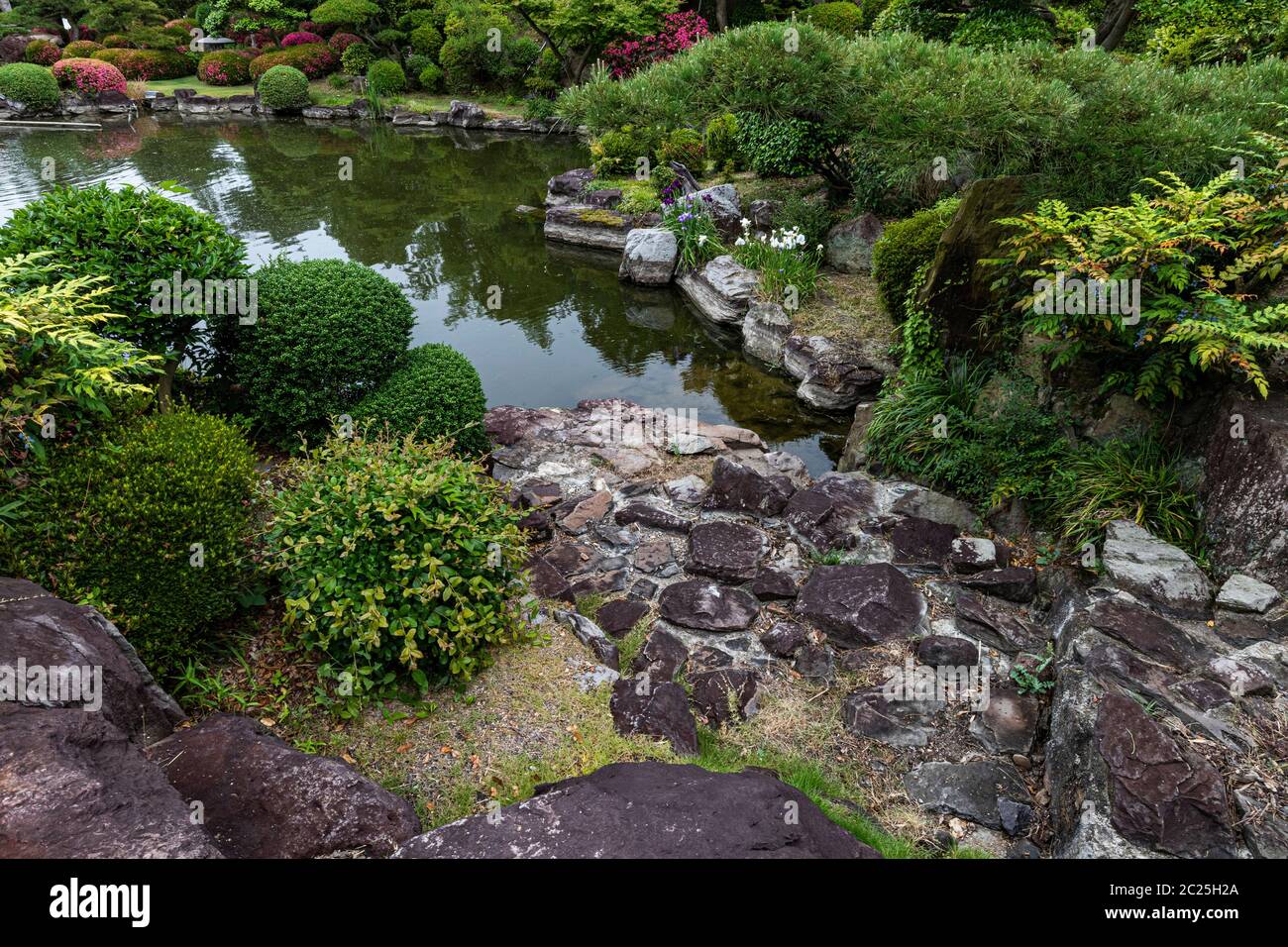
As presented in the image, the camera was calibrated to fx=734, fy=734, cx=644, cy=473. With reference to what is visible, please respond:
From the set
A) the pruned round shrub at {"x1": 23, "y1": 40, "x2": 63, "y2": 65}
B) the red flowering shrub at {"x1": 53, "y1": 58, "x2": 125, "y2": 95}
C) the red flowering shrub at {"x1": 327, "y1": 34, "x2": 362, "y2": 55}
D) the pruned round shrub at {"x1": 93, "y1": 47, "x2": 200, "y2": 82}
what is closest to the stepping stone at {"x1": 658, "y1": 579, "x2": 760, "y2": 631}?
the red flowering shrub at {"x1": 327, "y1": 34, "x2": 362, "y2": 55}

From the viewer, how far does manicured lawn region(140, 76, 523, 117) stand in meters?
26.5

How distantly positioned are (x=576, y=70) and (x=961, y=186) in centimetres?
1892

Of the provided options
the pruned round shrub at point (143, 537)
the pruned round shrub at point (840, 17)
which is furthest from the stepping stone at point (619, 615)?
the pruned round shrub at point (840, 17)

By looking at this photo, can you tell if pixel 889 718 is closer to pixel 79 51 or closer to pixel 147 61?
pixel 147 61

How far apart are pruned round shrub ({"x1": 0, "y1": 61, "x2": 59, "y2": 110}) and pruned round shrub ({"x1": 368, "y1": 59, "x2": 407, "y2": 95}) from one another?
1112 centimetres

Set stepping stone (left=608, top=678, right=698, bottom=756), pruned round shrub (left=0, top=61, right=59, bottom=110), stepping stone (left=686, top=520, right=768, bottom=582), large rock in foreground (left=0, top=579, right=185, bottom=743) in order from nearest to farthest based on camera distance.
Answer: large rock in foreground (left=0, top=579, right=185, bottom=743) → stepping stone (left=608, top=678, right=698, bottom=756) → stepping stone (left=686, top=520, right=768, bottom=582) → pruned round shrub (left=0, top=61, right=59, bottom=110)

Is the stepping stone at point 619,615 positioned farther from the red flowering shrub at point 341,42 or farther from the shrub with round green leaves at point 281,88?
the red flowering shrub at point 341,42

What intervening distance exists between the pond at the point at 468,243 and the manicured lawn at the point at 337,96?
2.11 meters

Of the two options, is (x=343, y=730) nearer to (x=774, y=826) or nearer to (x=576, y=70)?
(x=774, y=826)

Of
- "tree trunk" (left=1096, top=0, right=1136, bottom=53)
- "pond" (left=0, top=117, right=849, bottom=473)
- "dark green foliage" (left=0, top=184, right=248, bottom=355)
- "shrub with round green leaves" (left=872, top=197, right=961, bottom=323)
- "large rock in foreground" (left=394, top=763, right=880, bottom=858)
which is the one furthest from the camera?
"tree trunk" (left=1096, top=0, right=1136, bottom=53)

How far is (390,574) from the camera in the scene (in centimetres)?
400

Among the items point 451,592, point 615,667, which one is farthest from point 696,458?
point 451,592

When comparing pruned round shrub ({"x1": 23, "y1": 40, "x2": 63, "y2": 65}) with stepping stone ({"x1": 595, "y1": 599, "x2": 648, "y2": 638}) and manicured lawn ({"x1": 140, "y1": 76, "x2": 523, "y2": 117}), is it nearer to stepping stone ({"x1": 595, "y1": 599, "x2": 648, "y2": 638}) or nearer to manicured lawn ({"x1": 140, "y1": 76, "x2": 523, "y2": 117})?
manicured lawn ({"x1": 140, "y1": 76, "x2": 523, "y2": 117})

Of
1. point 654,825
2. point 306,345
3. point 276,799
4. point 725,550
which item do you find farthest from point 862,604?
point 306,345
